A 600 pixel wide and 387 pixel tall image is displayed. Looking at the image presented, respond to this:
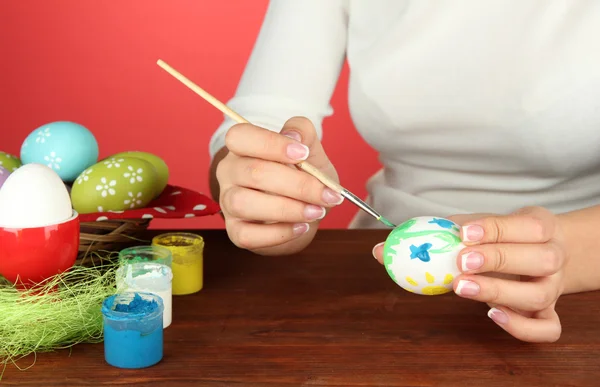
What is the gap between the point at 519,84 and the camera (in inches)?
50.3

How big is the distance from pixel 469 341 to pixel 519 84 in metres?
0.54

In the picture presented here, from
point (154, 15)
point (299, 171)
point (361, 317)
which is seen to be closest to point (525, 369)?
point (361, 317)

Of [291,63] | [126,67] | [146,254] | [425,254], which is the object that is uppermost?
[291,63]

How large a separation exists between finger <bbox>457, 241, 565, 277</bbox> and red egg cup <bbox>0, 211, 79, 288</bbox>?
504 millimetres

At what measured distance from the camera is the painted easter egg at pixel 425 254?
0.90 metres

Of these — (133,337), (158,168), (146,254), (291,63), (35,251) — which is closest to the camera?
(133,337)

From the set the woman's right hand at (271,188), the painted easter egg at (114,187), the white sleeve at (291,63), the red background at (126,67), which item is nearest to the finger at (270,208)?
the woman's right hand at (271,188)

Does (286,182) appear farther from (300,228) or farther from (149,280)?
(149,280)

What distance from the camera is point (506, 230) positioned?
88 cm

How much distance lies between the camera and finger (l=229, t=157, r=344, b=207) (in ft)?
3.30

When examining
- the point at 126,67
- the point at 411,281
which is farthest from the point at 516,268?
the point at 126,67

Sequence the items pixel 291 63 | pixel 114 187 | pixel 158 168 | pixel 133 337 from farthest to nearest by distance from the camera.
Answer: pixel 291 63, pixel 158 168, pixel 114 187, pixel 133 337

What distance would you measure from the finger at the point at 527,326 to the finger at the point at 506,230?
0.32 ft

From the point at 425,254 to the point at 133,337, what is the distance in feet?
1.20
